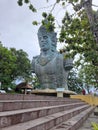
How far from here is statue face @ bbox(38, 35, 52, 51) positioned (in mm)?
23766

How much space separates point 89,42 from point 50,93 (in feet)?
41.1

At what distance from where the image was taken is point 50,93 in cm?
2206

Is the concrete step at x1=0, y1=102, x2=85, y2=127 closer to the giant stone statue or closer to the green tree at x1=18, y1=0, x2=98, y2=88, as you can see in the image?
the green tree at x1=18, y1=0, x2=98, y2=88

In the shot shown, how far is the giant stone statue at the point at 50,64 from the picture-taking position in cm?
2380

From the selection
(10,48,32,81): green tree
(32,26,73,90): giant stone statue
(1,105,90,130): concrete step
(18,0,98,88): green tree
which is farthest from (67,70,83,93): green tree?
(1,105,90,130): concrete step

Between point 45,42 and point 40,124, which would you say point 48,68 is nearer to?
point 45,42

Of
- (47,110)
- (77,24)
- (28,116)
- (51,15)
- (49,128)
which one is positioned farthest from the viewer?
(77,24)

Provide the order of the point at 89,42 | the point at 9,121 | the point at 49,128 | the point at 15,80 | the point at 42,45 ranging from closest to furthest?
the point at 9,121
the point at 49,128
the point at 89,42
the point at 42,45
the point at 15,80

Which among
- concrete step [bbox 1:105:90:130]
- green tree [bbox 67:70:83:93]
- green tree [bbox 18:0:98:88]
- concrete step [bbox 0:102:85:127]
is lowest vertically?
concrete step [bbox 1:105:90:130]

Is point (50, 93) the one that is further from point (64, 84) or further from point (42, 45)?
point (42, 45)

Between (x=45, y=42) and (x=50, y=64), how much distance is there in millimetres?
1970

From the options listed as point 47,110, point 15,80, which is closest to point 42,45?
point 15,80

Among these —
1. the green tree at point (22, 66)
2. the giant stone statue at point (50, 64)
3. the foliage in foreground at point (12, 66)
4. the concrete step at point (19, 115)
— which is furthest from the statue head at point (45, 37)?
the concrete step at point (19, 115)

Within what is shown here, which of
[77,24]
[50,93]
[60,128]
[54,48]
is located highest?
[54,48]
